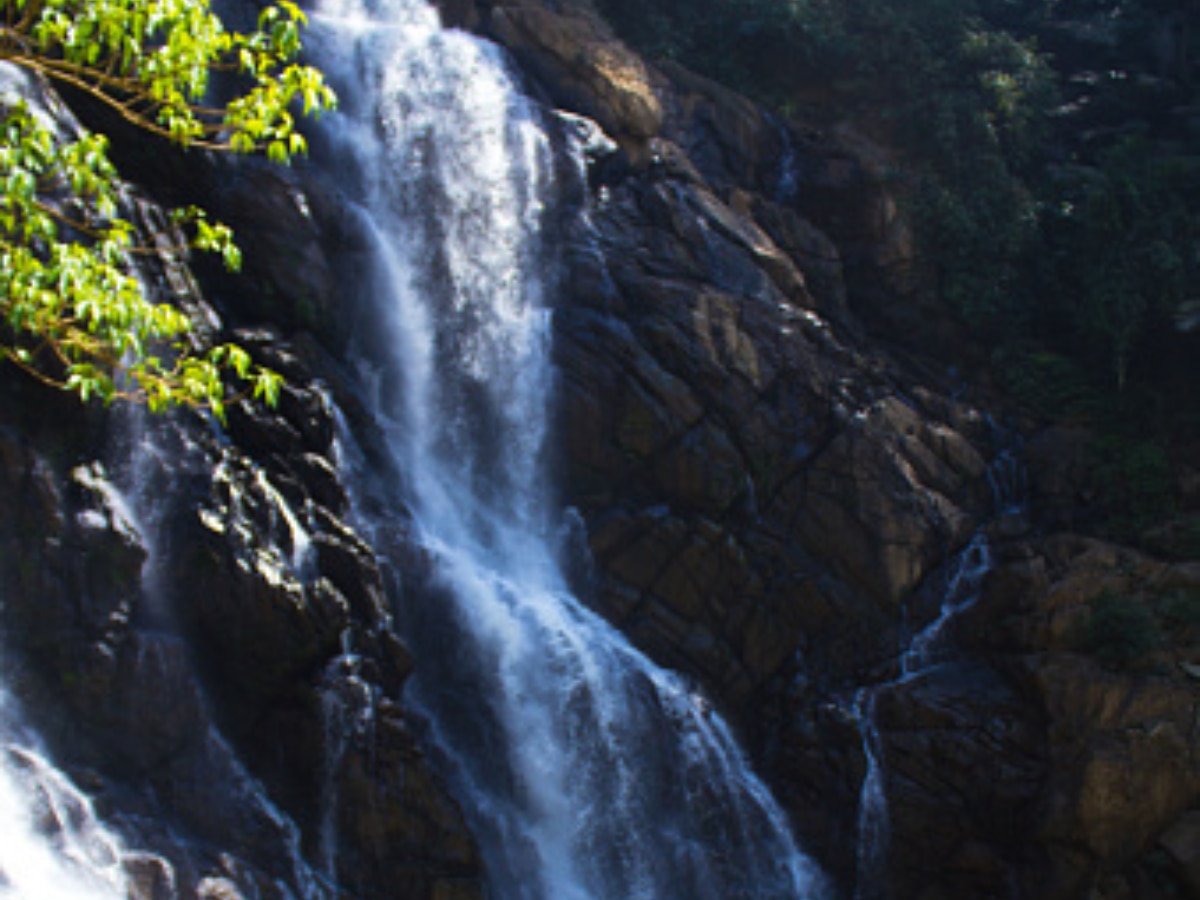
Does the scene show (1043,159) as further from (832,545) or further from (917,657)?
(917,657)

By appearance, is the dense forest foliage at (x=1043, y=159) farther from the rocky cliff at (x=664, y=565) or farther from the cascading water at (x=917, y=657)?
the cascading water at (x=917, y=657)

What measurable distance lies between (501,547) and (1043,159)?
56.6 feet

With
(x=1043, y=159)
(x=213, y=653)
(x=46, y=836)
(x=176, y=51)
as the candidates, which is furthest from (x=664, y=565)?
(x=1043, y=159)

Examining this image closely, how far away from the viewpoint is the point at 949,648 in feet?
64.1

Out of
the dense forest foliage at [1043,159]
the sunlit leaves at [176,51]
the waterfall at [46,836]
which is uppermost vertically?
the dense forest foliage at [1043,159]

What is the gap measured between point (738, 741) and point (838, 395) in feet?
21.3

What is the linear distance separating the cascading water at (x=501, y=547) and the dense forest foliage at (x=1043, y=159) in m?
6.75

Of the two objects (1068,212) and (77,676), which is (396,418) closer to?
(77,676)

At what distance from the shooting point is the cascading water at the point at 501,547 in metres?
15.6

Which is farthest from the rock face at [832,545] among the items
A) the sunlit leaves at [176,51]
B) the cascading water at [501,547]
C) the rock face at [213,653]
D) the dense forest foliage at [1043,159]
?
the sunlit leaves at [176,51]

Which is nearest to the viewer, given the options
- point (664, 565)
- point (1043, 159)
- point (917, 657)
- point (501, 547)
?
point (501, 547)

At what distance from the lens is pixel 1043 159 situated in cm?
2762

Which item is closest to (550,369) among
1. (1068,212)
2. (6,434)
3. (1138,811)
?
(6,434)

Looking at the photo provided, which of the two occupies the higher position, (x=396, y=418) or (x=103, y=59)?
(x=103, y=59)
